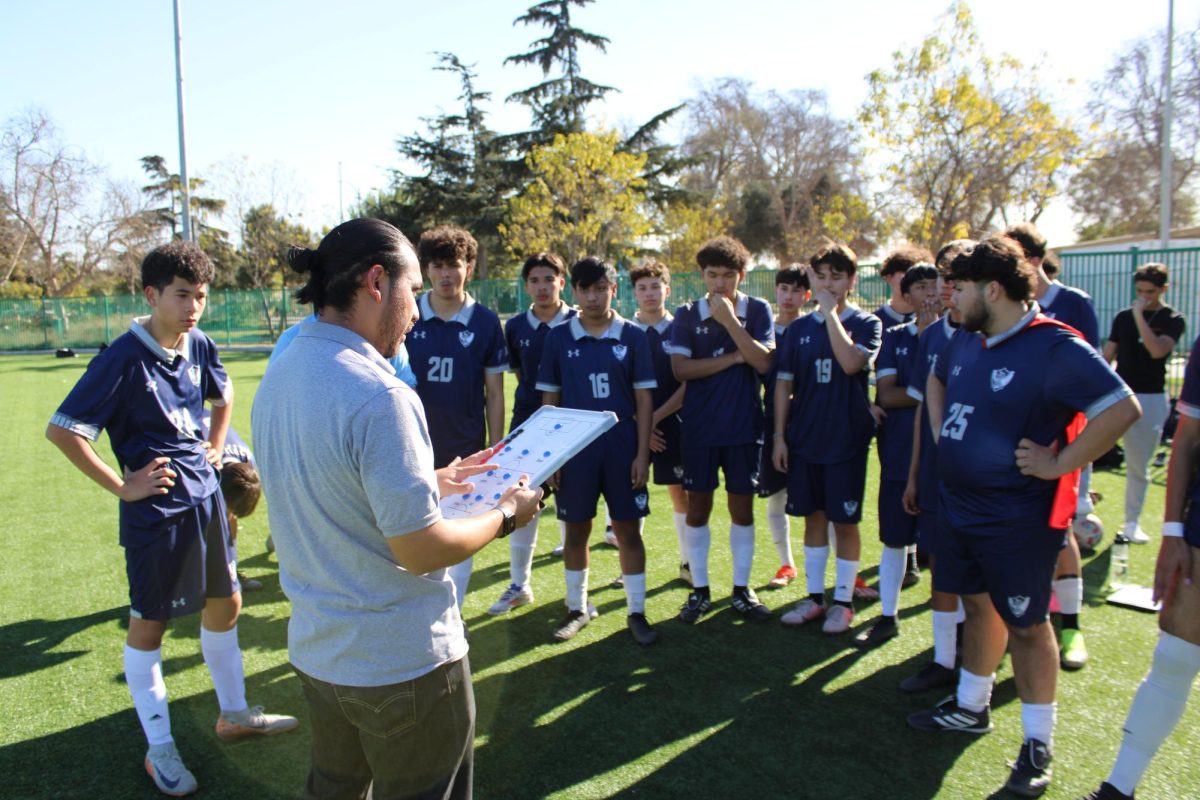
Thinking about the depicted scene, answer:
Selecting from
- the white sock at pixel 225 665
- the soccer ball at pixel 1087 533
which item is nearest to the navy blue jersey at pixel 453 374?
the white sock at pixel 225 665

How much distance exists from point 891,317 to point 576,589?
268cm

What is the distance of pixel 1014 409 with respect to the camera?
310 centimetres

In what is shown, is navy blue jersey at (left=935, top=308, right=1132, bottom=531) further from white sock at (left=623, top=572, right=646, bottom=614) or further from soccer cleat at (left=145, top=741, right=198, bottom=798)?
soccer cleat at (left=145, top=741, right=198, bottom=798)

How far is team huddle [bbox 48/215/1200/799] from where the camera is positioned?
2.83 metres

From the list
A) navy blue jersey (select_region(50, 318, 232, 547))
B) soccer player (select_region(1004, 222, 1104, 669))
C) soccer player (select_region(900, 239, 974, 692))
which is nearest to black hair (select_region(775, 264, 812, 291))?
soccer player (select_region(900, 239, 974, 692))

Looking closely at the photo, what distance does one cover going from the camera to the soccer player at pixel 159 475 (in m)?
3.19

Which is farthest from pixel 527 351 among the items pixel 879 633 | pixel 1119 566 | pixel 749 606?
pixel 1119 566

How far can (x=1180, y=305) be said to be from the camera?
1438 centimetres

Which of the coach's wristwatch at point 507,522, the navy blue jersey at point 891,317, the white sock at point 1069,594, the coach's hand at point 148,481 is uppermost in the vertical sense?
the navy blue jersey at point 891,317

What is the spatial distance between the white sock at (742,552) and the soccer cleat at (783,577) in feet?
1.59

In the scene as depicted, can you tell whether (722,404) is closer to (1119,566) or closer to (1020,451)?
(1020,451)

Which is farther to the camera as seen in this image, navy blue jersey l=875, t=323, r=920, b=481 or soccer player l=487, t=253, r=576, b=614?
soccer player l=487, t=253, r=576, b=614

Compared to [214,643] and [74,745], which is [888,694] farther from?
[74,745]

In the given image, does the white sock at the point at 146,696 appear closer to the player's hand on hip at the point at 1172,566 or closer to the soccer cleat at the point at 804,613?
the soccer cleat at the point at 804,613
